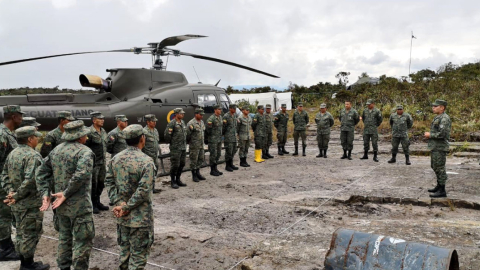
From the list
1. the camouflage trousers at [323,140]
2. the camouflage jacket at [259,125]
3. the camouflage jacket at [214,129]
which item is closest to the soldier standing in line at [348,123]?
the camouflage trousers at [323,140]

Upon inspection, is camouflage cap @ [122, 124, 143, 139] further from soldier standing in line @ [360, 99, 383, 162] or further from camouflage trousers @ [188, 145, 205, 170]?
soldier standing in line @ [360, 99, 383, 162]

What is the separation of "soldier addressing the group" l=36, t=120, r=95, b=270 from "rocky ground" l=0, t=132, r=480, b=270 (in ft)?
1.87

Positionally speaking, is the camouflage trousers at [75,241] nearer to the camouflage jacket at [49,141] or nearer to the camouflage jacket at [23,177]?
the camouflage jacket at [23,177]

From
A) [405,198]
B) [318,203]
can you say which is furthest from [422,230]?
[318,203]

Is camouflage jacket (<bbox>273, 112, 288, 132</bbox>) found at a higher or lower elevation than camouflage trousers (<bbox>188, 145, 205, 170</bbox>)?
higher

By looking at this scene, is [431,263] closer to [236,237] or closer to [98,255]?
[236,237]

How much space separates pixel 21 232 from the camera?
3.90 meters

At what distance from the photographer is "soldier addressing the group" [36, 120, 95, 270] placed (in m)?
A: 3.47

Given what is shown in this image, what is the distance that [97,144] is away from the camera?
19.8ft

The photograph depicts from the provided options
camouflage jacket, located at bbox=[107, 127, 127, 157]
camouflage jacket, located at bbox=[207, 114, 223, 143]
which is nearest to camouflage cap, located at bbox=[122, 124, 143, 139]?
camouflage jacket, located at bbox=[107, 127, 127, 157]

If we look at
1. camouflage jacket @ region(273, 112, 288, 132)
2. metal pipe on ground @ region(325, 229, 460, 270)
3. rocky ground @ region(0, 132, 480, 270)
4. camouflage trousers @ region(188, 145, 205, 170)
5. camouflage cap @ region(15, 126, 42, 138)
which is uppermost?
camouflage cap @ region(15, 126, 42, 138)

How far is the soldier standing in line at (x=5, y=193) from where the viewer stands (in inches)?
168

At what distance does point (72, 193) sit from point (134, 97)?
5.32 m

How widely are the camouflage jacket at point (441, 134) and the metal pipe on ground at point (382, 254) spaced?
346 centimetres
